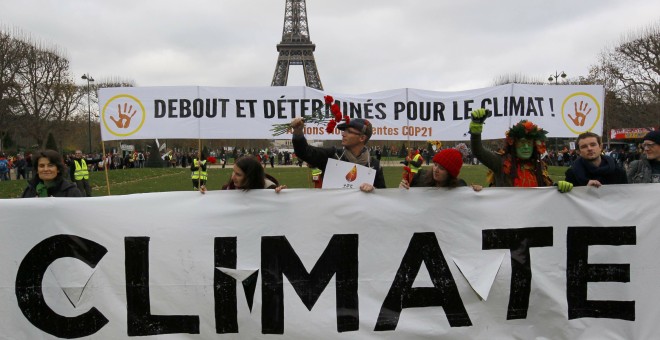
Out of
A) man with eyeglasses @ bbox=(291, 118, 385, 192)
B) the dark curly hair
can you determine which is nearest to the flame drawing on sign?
man with eyeglasses @ bbox=(291, 118, 385, 192)

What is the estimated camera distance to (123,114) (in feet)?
27.0

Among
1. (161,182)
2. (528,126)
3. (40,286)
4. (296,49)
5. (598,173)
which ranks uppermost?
(296,49)

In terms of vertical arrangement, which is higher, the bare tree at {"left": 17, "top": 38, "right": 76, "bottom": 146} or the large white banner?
the bare tree at {"left": 17, "top": 38, "right": 76, "bottom": 146}

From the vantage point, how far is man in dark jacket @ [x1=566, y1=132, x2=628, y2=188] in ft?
13.3

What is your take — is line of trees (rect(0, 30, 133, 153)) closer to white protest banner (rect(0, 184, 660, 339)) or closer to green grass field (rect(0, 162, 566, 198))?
green grass field (rect(0, 162, 566, 198))

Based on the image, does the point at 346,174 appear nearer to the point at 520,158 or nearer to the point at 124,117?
the point at 520,158

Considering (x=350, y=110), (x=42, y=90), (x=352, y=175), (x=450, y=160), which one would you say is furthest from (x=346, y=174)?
(x=42, y=90)

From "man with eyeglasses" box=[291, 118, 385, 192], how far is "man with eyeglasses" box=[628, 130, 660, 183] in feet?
7.69

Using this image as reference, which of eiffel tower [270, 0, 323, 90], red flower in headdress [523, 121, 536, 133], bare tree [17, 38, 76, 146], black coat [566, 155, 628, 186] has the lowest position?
black coat [566, 155, 628, 186]

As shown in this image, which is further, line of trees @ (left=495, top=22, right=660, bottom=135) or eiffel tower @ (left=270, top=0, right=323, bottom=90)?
eiffel tower @ (left=270, top=0, right=323, bottom=90)

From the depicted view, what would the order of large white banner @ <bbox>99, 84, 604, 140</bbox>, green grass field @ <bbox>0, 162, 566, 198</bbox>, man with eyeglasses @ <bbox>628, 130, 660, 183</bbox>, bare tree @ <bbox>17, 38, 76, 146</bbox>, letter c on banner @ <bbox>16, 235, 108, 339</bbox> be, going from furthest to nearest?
bare tree @ <bbox>17, 38, 76, 146</bbox>, green grass field @ <bbox>0, 162, 566, 198</bbox>, large white banner @ <bbox>99, 84, 604, 140</bbox>, man with eyeglasses @ <bbox>628, 130, 660, 183</bbox>, letter c on banner @ <bbox>16, 235, 108, 339</bbox>

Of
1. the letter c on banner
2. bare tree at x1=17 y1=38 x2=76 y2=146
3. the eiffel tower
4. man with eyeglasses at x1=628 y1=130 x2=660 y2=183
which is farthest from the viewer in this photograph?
the eiffel tower

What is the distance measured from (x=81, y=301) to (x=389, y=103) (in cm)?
627

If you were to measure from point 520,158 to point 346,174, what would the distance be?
1.50 metres
